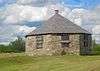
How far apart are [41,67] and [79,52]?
2266 centimetres

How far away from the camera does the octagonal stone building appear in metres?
59.4

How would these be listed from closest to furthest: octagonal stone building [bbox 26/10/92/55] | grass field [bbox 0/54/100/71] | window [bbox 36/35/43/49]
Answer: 1. grass field [bbox 0/54/100/71]
2. octagonal stone building [bbox 26/10/92/55]
3. window [bbox 36/35/43/49]

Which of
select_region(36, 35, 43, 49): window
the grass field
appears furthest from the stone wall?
the grass field

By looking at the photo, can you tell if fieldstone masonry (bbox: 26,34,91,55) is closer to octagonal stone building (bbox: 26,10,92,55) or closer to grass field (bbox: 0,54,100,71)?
octagonal stone building (bbox: 26,10,92,55)

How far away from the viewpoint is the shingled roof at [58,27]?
59.6 m

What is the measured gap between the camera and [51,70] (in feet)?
115

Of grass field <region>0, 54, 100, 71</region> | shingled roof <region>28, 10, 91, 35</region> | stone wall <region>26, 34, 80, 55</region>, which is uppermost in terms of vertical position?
shingled roof <region>28, 10, 91, 35</region>

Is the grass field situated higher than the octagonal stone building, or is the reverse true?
the octagonal stone building

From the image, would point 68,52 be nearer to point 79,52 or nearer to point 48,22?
point 79,52

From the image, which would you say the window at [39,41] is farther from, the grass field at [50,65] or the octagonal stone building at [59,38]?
the grass field at [50,65]

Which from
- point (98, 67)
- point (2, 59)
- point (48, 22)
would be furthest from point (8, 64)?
point (48, 22)

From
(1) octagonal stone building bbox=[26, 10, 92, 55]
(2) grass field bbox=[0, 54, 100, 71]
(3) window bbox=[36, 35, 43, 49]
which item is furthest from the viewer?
(3) window bbox=[36, 35, 43, 49]

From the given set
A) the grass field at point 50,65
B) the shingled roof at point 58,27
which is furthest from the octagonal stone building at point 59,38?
the grass field at point 50,65

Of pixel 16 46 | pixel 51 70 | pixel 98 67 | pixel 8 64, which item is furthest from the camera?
pixel 16 46
